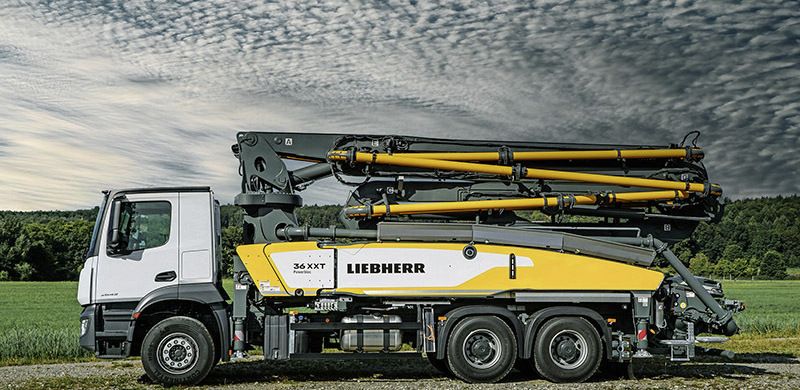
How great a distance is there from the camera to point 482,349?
12164mm

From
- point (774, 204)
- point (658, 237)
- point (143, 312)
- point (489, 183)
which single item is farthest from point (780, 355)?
point (774, 204)

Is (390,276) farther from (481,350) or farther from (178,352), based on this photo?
(178,352)

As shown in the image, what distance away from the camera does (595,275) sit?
12.5 metres

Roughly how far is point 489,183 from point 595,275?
2.28 m

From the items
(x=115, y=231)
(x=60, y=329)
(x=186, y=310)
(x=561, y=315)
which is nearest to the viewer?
(x=115, y=231)

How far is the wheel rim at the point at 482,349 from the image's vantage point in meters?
12.1

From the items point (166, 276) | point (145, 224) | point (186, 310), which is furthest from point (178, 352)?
point (145, 224)

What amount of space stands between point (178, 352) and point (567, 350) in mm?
5997

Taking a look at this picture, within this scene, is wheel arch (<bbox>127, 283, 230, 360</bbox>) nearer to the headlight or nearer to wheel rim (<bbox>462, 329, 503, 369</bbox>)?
the headlight

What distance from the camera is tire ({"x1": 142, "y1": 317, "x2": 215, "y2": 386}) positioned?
11.9 metres

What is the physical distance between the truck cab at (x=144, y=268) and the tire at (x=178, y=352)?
0.03 m

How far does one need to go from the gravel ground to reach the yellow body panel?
1445 millimetres

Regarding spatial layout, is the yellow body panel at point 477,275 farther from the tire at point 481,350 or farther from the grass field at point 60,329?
the grass field at point 60,329

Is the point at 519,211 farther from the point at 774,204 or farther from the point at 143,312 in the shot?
the point at 774,204
